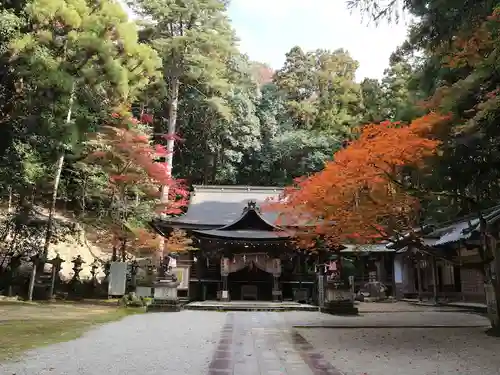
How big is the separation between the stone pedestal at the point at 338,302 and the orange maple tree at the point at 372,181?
2368 millimetres

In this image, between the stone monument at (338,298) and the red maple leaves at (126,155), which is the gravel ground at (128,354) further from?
the red maple leaves at (126,155)

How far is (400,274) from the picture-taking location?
77.0 feet

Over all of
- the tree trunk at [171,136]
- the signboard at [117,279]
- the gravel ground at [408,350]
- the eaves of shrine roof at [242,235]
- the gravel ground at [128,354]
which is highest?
the tree trunk at [171,136]

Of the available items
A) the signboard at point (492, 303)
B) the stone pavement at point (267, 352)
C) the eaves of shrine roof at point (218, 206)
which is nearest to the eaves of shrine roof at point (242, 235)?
the eaves of shrine roof at point (218, 206)

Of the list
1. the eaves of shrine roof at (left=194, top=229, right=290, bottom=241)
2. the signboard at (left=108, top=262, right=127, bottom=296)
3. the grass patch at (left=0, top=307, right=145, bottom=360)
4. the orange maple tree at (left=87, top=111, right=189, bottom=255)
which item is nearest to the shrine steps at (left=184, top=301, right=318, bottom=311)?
the signboard at (left=108, top=262, right=127, bottom=296)

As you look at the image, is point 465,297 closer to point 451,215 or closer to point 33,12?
point 451,215

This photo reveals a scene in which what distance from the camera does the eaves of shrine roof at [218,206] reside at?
2045 cm

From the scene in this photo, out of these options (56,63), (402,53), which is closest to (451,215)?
(402,53)

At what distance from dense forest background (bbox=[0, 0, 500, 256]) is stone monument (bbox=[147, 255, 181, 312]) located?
611cm

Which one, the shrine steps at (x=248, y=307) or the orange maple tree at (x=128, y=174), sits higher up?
the orange maple tree at (x=128, y=174)

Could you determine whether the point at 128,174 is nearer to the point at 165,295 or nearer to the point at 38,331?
the point at 165,295

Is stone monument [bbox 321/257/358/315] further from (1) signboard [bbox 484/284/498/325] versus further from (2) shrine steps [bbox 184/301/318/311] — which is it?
(1) signboard [bbox 484/284/498/325]

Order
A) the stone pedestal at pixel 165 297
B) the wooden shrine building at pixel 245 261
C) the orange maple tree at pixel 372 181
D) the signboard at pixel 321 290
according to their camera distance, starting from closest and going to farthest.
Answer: the orange maple tree at pixel 372 181 < the stone pedestal at pixel 165 297 < the signboard at pixel 321 290 < the wooden shrine building at pixel 245 261

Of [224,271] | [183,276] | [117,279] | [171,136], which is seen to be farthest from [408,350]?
[171,136]
